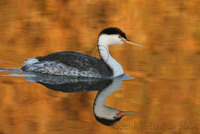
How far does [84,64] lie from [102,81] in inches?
21.6

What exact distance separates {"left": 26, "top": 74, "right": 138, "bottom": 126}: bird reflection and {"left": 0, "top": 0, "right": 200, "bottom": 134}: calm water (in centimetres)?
2

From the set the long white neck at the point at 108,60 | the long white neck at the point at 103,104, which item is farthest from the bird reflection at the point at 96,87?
the long white neck at the point at 108,60

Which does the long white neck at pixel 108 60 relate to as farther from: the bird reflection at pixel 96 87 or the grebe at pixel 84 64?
the bird reflection at pixel 96 87

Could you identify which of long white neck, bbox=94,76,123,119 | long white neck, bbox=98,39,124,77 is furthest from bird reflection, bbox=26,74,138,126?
long white neck, bbox=98,39,124,77

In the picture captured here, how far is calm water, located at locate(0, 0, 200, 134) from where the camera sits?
6.92 m

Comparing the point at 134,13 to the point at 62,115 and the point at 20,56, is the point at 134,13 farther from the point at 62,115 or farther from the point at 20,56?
the point at 62,115

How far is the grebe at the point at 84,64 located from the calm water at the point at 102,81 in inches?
8.6

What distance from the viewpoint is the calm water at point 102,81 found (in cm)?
692

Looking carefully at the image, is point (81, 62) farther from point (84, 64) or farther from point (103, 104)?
point (103, 104)

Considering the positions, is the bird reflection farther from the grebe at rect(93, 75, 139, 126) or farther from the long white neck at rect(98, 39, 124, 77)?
the long white neck at rect(98, 39, 124, 77)

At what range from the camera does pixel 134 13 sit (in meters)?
15.1

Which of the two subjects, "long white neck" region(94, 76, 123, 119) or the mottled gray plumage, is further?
the mottled gray plumage

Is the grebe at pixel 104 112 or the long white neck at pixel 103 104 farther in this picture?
the long white neck at pixel 103 104

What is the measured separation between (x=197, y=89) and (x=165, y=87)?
63 cm
